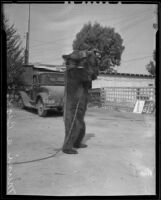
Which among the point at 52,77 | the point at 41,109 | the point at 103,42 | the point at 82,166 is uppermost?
the point at 103,42

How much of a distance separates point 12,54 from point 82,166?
1.50 metres

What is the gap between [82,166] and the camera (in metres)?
2.98

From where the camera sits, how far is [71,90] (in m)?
3.51

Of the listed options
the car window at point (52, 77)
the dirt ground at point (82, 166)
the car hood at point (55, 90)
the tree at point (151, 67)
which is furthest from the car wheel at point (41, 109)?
the tree at point (151, 67)

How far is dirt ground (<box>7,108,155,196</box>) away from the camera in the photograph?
7.45ft

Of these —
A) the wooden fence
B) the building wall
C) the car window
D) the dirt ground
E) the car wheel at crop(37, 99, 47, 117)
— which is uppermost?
the car window

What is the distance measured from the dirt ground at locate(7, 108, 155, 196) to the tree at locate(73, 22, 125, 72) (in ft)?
2.34

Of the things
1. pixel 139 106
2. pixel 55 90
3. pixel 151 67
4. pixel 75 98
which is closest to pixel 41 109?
pixel 55 90

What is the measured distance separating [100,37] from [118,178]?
1432 mm

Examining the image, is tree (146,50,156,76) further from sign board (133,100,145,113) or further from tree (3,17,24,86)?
sign board (133,100,145,113)

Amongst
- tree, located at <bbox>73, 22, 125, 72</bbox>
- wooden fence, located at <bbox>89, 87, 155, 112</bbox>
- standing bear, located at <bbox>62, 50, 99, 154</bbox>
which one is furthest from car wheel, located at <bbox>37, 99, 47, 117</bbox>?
tree, located at <bbox>73, 22, 125, 72</bbox>

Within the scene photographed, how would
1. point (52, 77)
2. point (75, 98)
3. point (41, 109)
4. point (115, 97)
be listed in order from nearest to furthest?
point (75, 98) → point (52, 77) → point (115, 97) → point (41, 109)

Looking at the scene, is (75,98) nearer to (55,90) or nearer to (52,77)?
(52,77)
